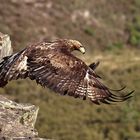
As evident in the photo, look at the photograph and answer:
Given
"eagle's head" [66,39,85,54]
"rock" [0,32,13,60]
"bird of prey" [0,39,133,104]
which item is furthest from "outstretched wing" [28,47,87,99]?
"rock" [0,32,13,60]

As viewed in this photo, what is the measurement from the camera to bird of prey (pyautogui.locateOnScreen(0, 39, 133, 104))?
839cm

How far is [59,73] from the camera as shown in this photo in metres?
8.47

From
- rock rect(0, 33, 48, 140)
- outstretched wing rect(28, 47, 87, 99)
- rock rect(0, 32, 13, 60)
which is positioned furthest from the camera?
rock rect(0, 32, 13, 60)

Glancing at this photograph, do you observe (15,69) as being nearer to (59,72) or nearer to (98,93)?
(59,72)

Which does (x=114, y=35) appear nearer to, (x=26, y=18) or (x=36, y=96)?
(x=26, y=18)

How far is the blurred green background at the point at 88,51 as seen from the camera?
2306cm

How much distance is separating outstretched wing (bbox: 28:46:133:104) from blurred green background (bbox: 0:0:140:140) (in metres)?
12.6

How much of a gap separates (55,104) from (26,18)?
14395 millimetres

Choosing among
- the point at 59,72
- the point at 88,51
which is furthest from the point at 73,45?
the point at 88,51

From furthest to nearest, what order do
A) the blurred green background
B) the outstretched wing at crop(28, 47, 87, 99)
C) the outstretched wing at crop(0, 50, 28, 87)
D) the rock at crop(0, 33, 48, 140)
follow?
the blurred green background, the outstretched wing at crop(0, 50, 28, 87), the outstretched wing at crop(28, 47, 87, 99), the rock at crop(0, 33, 48, 140)

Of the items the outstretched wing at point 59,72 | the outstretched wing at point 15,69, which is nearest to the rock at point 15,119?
the outstretched wing at point 15,69

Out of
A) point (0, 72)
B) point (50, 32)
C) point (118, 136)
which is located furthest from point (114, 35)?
point (0, 72)

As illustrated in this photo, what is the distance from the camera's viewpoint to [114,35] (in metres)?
43.0

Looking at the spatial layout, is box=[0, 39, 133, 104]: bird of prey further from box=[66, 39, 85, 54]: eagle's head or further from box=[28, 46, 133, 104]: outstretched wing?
box=[66, 39, 85, 54]: eagle's head
